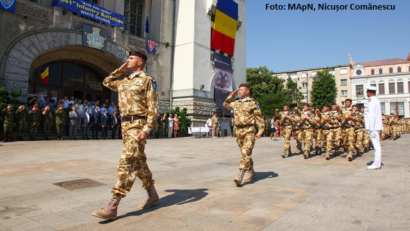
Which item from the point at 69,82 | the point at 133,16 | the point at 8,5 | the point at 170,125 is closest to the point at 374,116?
the point at 170,125

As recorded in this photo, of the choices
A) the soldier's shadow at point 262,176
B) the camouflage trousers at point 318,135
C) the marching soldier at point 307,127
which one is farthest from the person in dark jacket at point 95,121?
the soldier's shadow at point 262,176

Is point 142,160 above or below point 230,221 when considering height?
above

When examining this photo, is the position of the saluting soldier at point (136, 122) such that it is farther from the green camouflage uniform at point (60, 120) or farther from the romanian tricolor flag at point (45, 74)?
the romanian tricolor flag at point (45, 74)

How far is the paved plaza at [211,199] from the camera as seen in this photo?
10.7 ft

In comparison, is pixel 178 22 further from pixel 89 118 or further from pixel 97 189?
pixel 97 189

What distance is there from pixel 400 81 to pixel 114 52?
65737 mm

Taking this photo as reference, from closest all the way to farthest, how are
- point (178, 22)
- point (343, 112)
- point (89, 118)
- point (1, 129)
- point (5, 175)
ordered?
1. point (5, 175)
2. point (343, 112)
3. point (1, 129)
4. point (89, 118)
5. point (178, 22)

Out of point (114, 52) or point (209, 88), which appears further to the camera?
point (209, 88)

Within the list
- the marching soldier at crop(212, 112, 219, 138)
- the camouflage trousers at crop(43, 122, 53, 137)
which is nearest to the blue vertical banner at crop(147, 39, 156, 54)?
the marching soldier at crop(212, 112, 219, 138)

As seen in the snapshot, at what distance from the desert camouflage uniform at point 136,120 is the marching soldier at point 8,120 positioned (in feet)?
36.7

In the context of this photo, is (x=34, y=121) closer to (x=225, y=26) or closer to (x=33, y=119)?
(x=33, y=119)

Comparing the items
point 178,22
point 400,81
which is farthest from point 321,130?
point 400,81

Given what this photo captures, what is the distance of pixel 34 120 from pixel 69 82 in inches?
287

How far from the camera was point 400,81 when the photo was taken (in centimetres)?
6153
